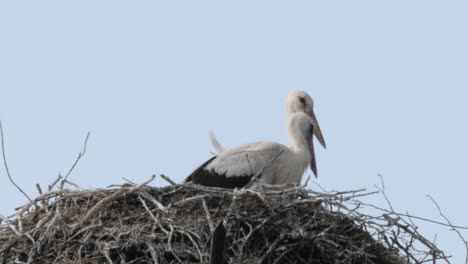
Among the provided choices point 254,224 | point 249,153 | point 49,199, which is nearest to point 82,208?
point 49,199

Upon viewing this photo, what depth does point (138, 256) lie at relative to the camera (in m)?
7.43

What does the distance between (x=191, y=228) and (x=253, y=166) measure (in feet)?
6.13

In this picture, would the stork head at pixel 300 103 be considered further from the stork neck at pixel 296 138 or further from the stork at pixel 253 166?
the stork at pixel 253 166

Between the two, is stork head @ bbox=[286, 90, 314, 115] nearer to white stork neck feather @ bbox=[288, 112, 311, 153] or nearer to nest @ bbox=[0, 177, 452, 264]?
white stork neck feather @ bbox=[288, 112, 311, 153]

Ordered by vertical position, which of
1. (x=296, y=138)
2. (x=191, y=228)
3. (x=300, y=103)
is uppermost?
(x=300, y=103)

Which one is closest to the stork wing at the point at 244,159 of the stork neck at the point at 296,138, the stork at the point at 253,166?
the stork at the point at 253,166

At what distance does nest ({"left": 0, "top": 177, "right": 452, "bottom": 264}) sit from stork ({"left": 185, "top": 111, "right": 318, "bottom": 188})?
1.18 meters

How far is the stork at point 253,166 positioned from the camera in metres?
9.25

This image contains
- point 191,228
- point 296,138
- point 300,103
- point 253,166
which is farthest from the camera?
point 300,103

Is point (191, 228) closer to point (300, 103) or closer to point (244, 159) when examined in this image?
point (244, 159)

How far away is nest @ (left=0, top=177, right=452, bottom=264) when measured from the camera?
7.39m

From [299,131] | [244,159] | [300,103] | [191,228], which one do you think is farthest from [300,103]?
[191,228]

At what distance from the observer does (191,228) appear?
24.4 ft

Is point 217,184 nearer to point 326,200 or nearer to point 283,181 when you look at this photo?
point 283,181
